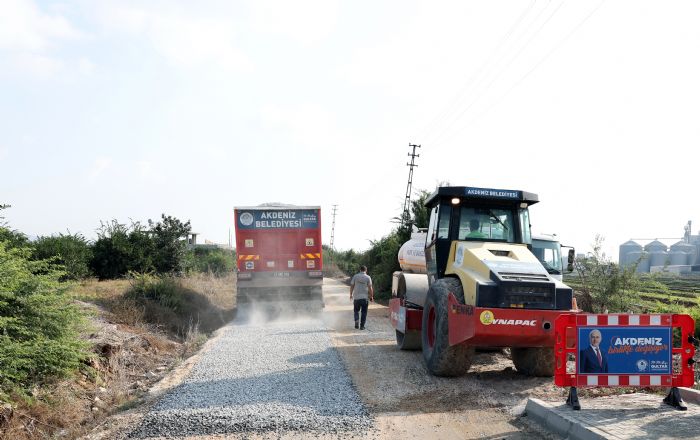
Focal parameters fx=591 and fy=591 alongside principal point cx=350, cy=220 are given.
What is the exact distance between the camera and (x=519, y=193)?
10031 mm

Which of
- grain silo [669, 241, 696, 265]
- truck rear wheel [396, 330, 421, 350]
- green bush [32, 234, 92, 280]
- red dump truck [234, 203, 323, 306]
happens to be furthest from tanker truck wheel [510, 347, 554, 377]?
grain silo [669, 241, 696, 265]

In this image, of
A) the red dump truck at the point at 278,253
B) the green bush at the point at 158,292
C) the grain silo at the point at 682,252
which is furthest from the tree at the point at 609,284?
the grain silo at the point at 682,252

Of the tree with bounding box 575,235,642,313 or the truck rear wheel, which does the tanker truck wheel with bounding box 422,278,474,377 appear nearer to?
the truck rear wheel

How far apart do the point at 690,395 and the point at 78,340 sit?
29.5 ft

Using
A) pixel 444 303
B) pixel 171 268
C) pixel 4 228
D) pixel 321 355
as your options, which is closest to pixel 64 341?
pixel 4 228

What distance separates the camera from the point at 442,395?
27.8ft

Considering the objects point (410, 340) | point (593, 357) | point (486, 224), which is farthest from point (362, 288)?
point (593, 357)

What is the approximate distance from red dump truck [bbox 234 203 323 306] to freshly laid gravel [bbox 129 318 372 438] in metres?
6.21

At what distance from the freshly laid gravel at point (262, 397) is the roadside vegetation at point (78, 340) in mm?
1077

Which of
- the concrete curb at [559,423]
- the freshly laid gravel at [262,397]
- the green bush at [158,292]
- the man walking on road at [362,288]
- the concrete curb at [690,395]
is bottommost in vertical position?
the freshly laid gravel at [262,397]

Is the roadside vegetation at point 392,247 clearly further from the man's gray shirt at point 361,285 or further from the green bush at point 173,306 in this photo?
the man's gray shirt at point 361,285

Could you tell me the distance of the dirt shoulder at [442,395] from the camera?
6910mm

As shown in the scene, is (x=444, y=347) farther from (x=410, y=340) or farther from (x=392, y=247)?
(x=392, y=247)

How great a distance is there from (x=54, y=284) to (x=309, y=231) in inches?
415
